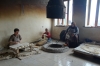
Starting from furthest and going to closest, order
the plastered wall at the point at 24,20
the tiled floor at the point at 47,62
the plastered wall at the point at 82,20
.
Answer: the plastered wall at the point at 82,20, the plastered wall at the point at 24,20, the tiled floor at the point at 47,62

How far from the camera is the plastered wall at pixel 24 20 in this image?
14.8ft

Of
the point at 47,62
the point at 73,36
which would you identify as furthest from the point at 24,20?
the point at 47,62

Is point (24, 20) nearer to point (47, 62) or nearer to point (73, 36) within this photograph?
point (73, 36)

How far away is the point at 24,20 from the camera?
5.20m

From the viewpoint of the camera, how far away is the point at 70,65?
9.48 feet

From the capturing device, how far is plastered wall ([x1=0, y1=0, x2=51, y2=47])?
452 centimetres

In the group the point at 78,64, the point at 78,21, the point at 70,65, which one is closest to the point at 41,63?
the point at 70,65

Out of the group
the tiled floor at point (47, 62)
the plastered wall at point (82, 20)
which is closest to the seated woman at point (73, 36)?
the plastered wall at point (82, 20)

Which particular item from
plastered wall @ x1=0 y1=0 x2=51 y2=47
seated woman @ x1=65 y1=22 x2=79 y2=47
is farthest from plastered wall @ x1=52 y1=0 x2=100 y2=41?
plastered wall @ x1=0 y1=0 x2=51 y2=47

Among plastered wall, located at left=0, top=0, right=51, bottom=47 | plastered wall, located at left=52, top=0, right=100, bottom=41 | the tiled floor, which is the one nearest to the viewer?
the tiled floor

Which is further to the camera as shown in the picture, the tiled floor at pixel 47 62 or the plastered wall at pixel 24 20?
the plastered wall at pixel 24 20

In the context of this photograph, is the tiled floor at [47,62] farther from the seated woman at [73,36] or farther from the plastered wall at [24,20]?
the plastered wall at [24,20]

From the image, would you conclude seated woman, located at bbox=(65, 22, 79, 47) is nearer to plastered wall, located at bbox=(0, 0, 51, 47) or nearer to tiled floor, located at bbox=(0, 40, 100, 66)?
tiled floor, located at bbox=(0, 40, 100, 66)

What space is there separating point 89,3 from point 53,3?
1981 mm
